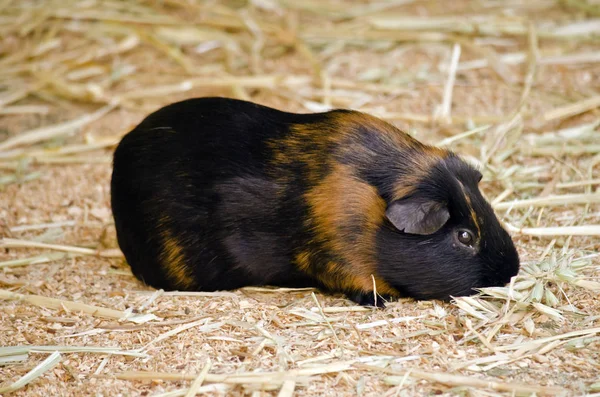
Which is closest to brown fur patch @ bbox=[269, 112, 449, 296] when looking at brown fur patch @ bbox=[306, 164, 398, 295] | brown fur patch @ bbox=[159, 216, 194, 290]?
brown fur patch @ bbox=[306, 164, 398, 295]

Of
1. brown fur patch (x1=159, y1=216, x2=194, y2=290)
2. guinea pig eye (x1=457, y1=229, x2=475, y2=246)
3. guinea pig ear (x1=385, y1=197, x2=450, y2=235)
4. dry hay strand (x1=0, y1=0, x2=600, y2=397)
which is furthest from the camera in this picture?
brown fur patch (x1=159, y1=216, x2=194, y2=290)

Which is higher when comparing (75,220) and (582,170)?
(582,170)

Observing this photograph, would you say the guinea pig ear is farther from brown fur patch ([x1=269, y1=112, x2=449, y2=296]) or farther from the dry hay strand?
the dry hay strand

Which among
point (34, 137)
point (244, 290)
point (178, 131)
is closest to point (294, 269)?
point (244, 290)

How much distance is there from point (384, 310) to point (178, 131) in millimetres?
1196

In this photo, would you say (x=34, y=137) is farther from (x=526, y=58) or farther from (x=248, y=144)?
(x=526, y=58)

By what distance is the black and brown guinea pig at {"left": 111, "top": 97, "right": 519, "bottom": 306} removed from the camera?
11.1ft

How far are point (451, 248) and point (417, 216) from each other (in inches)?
9.4

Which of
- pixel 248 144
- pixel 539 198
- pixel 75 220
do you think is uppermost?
pixel 248 144

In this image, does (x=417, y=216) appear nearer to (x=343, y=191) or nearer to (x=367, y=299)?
(x=343, y=191)

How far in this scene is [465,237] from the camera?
3.38 metres

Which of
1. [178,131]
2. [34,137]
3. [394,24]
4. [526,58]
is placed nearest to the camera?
[178,131]

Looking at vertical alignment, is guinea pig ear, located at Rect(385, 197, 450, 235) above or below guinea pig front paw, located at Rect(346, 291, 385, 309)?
above

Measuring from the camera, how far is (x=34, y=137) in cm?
538
